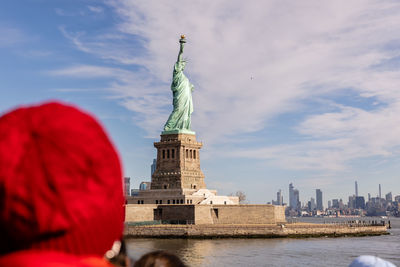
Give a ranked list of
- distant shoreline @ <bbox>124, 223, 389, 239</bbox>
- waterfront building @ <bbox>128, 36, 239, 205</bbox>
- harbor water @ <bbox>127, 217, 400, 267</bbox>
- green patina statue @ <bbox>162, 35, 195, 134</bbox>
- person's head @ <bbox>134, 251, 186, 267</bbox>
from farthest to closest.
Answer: green patina statue @ <bbox>162, 35, 195, 134</bbox> < waterfront building @ <bbox>128, 36, 239, 205</bbox> < distant shoreline @ <bbox>124, 223, 389, 239</bbox> < harbor water @ <bbox>127, 217, 400, 267</bbox> < person's head @ <bbox>134, 251, 186, 267</bbox>

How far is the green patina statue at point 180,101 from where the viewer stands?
69625 mm

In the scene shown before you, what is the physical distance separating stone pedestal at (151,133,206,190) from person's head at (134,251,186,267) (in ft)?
202

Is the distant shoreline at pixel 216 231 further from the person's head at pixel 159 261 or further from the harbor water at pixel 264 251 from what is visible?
the person's head at pixel 159 261

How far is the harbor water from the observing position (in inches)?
1542

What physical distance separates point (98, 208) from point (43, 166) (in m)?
0.22

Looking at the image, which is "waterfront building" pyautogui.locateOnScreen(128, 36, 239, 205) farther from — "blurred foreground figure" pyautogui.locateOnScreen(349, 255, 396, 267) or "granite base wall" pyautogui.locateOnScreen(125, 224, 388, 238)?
"blurred foreground figure" pyautogui.locateOnScreen(349, 255, 396, 267)

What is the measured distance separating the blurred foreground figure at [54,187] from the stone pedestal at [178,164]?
62851mm

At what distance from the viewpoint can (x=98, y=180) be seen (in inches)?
61.5

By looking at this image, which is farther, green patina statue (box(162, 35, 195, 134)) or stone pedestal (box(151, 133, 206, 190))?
green patina statue (box(162, 35, 195, 134))

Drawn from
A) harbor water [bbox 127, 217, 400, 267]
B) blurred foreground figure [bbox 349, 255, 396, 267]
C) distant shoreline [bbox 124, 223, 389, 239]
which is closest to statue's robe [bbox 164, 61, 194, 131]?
distant shoreline [bbox 124, 223, 389, 239]

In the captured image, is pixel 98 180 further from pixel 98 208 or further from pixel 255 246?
pixel 255 246

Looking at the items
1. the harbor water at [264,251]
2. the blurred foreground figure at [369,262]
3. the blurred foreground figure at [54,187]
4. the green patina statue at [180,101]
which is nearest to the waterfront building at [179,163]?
the green patina statue at [180,101]

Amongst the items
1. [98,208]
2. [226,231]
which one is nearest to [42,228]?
[98,208]

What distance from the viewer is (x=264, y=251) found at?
45469 mm
